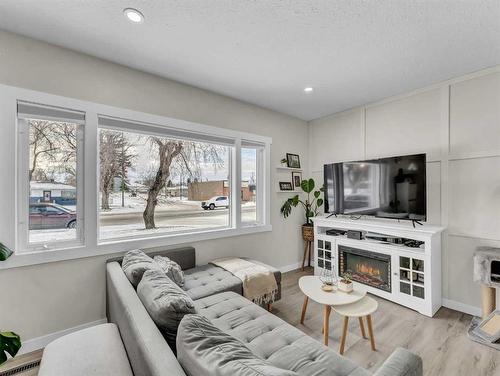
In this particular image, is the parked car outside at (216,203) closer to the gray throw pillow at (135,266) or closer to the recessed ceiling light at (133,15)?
the gray throw pillow at (135,266)

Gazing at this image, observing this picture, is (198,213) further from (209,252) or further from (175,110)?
(175,110)

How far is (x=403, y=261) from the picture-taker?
2703mm

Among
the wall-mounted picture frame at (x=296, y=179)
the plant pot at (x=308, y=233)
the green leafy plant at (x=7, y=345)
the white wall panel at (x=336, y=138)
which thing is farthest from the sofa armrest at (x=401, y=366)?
the wall-mounted picture frame at (x=296, y=179)

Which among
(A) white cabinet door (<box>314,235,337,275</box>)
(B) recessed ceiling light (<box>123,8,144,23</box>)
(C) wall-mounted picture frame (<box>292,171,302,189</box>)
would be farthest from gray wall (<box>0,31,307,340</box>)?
(C) wall-mounted picture frame (<box>292,171,302,189</box>)

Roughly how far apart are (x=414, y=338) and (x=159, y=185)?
3.01 m

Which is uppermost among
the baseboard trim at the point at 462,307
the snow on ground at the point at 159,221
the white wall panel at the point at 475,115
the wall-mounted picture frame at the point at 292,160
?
the white wall panel at the point at 475,115

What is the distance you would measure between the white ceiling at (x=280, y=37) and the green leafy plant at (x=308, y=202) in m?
1.59

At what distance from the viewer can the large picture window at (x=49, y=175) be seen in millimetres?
2033

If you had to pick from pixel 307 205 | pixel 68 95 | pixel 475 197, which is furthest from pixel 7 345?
pixel 475 197

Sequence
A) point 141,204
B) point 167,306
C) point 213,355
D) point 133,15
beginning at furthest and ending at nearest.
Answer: point 141,204 < point 133,15 < point 167,306 < point 213,355

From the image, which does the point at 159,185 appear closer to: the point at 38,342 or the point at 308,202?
the point at 38,342

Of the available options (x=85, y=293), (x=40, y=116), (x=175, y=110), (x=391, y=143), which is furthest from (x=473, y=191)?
(x=40, y=116)

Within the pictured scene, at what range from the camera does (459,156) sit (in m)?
2.63

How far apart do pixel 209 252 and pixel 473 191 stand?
307cm
